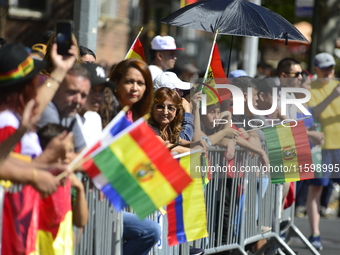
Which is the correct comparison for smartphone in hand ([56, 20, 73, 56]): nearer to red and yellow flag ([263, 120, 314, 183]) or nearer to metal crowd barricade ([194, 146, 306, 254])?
metal crowd barricade ([194, 146, 306, 254])

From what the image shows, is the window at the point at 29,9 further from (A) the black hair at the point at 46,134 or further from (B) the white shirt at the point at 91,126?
(A) the black hair at the point at 46,134

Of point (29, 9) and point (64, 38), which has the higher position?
point (29, 9)

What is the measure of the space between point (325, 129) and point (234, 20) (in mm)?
1838

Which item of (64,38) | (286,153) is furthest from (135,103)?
(286,153)

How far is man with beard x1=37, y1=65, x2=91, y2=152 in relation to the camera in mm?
3998

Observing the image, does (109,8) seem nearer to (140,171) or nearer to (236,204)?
(236,204)

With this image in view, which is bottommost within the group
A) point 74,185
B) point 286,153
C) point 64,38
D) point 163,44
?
point 286,153

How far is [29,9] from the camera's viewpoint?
17.6 meters

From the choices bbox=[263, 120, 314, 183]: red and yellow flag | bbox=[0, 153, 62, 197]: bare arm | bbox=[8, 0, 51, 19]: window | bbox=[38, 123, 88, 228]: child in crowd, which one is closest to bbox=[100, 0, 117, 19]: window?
bbox=[8, 0, 51, 19]: window

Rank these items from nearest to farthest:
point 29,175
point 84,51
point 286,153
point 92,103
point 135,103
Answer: point 29,175, point 92,103, point 135,103, point 84,51, point 286,153

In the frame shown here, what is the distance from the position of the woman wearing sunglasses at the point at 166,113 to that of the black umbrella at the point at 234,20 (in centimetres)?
149

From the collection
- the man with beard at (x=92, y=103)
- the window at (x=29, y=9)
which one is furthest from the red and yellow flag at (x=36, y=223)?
the window at (x=29, y=9)

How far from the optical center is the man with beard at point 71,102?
157 inches

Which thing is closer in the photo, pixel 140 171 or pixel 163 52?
pixel 140 171
